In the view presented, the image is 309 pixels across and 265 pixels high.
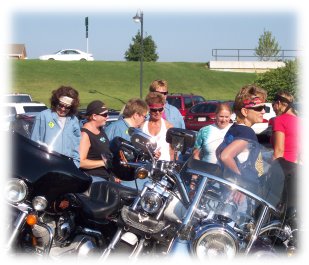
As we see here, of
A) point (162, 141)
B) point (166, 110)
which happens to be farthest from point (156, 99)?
point (166, 110)

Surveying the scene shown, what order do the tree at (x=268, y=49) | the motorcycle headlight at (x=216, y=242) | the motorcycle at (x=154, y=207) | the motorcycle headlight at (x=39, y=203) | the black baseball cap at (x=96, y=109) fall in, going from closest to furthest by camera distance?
the motorcycle headlight at (x=216, y=242) → the motorcycle at (x=154, y=207) → the motorcycle headlight at (x=39, y=203) → the black baseball cap at (x=96, y=109) → the tree at (x=268, y=49)

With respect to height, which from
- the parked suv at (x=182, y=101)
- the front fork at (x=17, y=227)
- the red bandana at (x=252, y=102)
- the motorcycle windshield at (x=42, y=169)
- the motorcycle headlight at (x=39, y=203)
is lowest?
the parked suv at (x=182, y=101)

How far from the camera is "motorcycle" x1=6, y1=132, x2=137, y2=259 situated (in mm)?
3840

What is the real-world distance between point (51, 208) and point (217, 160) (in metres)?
1.16

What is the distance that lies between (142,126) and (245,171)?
2.99 metres

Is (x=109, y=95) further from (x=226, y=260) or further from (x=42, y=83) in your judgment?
(x=226, y=260)

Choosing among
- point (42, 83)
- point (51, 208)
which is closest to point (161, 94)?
point (51, 208)

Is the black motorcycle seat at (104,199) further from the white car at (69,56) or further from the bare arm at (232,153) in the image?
the white car at (69,56)

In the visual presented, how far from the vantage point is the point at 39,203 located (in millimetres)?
3910

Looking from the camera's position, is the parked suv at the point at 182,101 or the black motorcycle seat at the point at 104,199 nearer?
the black motorcycle seat at the point at 104,199

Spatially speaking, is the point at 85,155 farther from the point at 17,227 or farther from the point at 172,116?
the point at 17,227

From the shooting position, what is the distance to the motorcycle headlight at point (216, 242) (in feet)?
11.3

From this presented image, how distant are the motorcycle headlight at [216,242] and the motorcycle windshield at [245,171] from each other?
0.28 meters

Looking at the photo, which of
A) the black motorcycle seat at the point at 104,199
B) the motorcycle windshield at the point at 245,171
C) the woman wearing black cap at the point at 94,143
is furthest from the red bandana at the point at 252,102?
the woman wearing black cap at the point at 94,143
